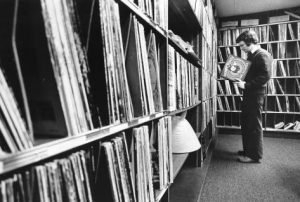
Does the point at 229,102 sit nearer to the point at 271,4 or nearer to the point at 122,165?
the point at 271,4

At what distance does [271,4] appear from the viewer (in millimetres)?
3932

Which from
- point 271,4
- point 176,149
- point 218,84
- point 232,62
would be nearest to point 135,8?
point 176,149

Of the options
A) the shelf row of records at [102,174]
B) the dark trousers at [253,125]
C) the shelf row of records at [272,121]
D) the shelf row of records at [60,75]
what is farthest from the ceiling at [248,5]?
the shelf row of records at [60,75]

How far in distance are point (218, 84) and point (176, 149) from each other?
341 cm

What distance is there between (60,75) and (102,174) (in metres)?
0.30

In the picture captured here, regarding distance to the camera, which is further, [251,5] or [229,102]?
[229,102]

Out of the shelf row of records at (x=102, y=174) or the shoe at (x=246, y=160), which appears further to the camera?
the shoe at (x=246, y=160)

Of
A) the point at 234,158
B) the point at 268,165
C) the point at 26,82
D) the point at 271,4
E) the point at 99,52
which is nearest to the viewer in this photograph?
the point at 26,82

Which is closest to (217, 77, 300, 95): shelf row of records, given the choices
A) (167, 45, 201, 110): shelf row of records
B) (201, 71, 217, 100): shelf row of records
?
(201, 71, 217, 100): shelf row of records

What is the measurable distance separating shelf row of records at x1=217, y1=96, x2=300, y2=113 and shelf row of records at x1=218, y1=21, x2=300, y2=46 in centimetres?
112

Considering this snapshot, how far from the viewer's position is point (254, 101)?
247cm

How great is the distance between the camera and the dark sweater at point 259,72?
94.4 inches

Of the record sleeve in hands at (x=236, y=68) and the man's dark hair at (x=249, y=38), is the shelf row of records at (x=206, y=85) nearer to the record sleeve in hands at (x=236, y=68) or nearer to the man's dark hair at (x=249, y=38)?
the record sleeve in hands at (x=236, y=68)

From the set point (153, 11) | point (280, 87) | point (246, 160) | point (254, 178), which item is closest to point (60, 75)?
point (153, 11)
